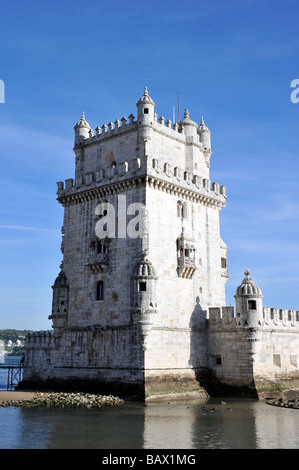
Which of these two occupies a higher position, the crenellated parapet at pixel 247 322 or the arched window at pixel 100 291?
the arched window at pixel 100 291

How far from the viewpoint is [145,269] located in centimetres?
3716

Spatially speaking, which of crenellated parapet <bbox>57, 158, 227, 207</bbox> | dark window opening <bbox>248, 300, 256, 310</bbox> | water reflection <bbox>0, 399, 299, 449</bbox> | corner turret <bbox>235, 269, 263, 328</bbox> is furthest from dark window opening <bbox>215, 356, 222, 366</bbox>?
crenellated parapet <bbox>57, 158, 227, 207</bbox>

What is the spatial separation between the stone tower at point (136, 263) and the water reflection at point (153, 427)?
4.98m

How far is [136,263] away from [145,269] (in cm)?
149

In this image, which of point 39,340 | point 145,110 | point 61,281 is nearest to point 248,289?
point 61,281

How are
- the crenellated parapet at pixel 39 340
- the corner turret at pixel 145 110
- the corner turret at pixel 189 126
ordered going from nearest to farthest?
the corner turret at pixel 145 110
the crenellated parapet at pixel 39 340
the corner turret at pixel 189 126

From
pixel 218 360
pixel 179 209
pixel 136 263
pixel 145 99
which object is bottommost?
pixel 218 360

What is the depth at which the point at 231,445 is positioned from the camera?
22.9 metres

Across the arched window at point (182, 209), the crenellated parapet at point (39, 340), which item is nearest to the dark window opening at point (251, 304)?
the arched window at point (182, 209)

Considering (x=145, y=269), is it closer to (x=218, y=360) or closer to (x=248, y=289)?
(x=248, y=289)

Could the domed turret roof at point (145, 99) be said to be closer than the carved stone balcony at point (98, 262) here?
No

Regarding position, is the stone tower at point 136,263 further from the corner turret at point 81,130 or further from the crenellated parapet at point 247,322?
the crenellated parapet at point 247,322

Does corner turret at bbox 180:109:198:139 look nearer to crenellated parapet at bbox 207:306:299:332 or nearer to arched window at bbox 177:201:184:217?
arched window at bbox 177:201:184:217

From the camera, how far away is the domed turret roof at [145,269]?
121 ft
